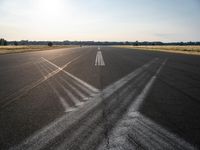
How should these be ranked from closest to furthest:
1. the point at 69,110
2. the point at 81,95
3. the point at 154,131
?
1. the point at 154,131
2. the point at 69,110
3. the point at 81,95

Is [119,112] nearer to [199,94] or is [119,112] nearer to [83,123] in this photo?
[83,123]

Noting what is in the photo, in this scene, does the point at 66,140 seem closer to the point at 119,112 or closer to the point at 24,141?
the point at 24,141

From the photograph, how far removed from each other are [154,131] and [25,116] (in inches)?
111

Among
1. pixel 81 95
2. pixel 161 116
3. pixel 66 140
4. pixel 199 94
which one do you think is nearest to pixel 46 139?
pixel 66 140

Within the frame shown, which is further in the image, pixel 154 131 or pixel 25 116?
pixel 25 116

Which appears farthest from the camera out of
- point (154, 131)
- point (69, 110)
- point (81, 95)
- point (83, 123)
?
point (81, 95)

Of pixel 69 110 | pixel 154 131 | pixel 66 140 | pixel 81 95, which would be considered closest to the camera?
pixel 66 140

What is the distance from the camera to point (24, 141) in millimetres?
3484

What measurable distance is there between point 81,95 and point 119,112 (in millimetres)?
1935

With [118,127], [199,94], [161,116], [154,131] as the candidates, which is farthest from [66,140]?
[199,94]

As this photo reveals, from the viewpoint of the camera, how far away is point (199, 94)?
6941mm

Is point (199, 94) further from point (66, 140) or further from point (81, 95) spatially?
point (66, 140)

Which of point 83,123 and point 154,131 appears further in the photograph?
point 83,123

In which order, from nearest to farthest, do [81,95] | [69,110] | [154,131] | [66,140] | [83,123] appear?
[66,140], [154,131], [83,123], [69,110], [81,95]
